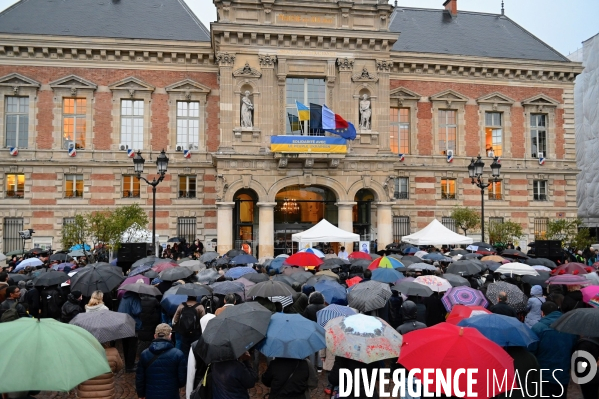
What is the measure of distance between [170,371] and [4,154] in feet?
99.7

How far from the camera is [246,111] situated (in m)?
32.2

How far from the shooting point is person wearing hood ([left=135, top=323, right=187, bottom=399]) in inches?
305

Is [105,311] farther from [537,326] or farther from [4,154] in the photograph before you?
[4,154]

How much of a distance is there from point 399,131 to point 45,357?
34323 mm

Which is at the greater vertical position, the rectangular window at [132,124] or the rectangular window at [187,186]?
the rectangular window at [132,124]

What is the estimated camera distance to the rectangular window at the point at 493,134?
38.9 m

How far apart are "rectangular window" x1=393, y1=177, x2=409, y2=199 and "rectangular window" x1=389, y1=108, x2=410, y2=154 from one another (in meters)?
1.84

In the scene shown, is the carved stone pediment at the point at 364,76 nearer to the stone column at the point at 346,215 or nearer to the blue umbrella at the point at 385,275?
the stone column at the point at 346,215

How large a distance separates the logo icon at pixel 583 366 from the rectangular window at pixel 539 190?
33.2 metres

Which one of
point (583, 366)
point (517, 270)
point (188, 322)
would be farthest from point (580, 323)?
point (517, 270)

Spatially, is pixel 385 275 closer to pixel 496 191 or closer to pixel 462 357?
pixel 462 357

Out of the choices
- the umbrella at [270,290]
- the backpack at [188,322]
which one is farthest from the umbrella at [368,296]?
the backpack at [188,322]

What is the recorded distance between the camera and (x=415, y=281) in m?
12.9

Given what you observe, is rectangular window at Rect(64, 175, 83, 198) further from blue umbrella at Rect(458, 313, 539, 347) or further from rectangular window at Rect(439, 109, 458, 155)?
blue umbrella at Rect(458, 313, 539, 347)
